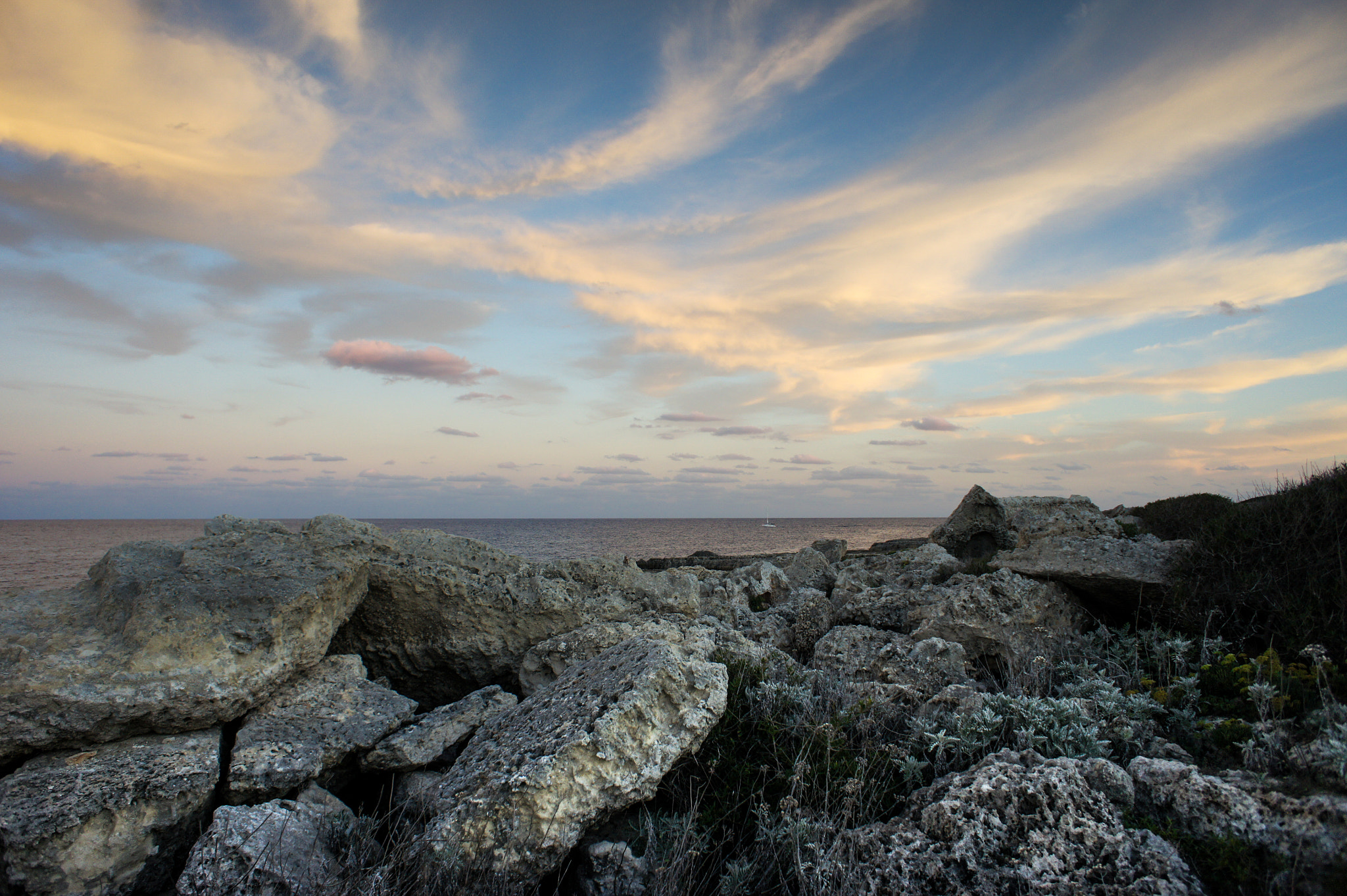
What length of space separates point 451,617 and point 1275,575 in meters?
9.24

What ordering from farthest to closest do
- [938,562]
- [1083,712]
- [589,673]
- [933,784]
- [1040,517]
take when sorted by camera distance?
[1040,517] → [938,562] → [589,673] → [1083,712] → [933,784]

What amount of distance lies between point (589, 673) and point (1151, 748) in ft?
14.9

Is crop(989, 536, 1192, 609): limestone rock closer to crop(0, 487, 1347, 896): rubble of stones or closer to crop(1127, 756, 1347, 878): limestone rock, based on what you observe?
crop(0, 487, 1347, 896): rubble of stones

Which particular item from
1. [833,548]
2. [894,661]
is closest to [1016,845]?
[894,661]

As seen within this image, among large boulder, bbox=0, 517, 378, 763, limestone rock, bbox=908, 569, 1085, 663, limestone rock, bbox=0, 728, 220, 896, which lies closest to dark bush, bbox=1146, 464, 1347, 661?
limestone rock, bbox=908, 569, 1085, 663

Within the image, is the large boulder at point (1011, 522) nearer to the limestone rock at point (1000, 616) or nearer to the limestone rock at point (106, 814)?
the limestone rock at point (1000, 616)

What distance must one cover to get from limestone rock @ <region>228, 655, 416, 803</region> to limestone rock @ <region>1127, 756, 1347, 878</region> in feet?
20.5

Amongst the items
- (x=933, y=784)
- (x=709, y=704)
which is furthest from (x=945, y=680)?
(x=709, y=704)

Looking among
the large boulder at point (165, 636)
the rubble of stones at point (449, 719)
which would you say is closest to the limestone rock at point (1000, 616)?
the rubble of stones at point (449, 719)

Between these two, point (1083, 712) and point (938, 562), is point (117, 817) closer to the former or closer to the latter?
point (1083, 712)

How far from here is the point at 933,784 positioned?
4547mm

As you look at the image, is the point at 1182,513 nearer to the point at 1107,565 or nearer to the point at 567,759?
the point at 1107,565

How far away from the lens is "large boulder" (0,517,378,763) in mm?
5230

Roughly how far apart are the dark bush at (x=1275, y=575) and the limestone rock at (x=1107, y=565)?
1.03ft
